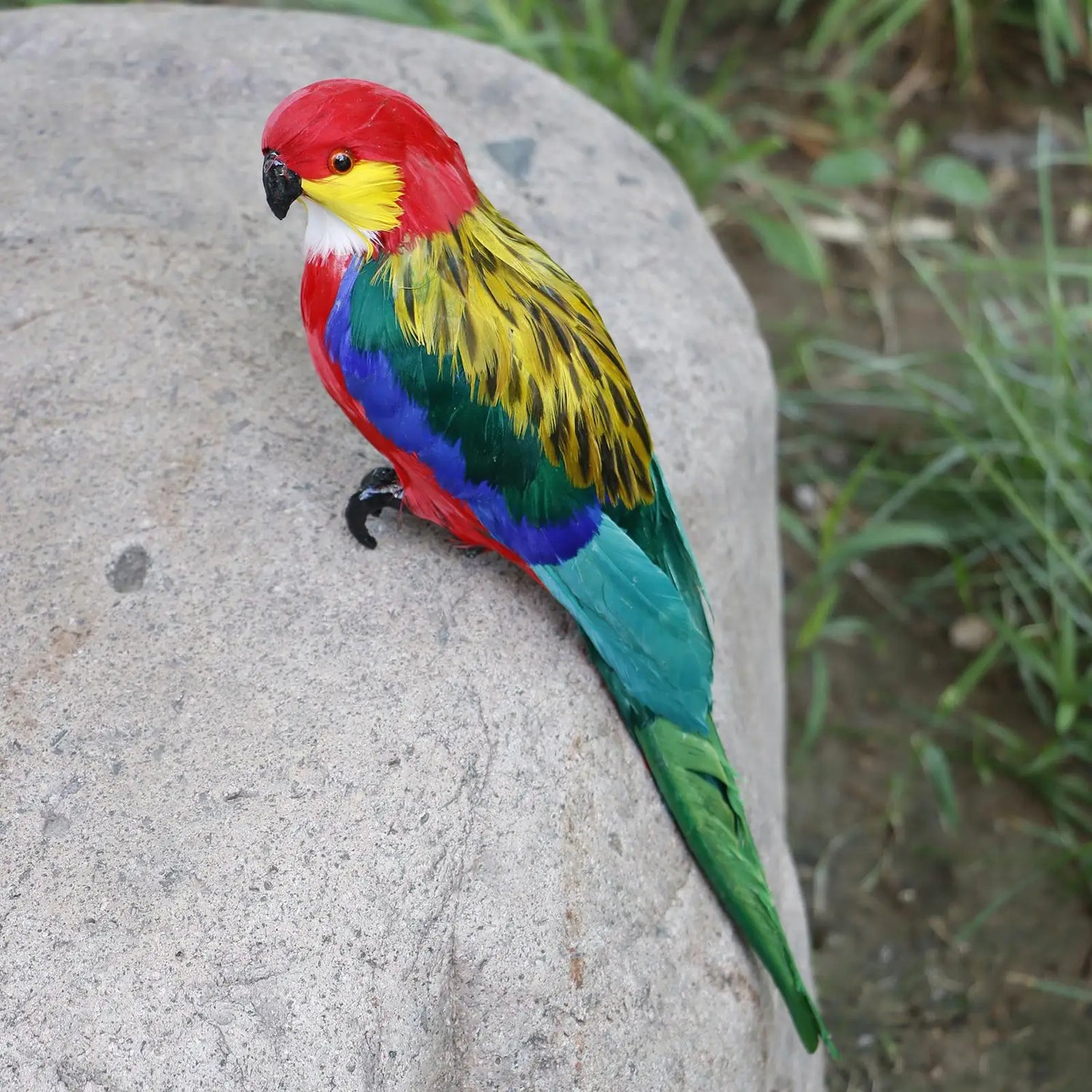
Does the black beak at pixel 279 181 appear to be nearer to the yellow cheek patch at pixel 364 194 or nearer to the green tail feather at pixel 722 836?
the yellow cheek patch at pixel 364 194

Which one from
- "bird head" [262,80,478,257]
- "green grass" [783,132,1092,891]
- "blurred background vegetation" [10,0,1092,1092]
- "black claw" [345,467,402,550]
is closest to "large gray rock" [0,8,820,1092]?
"black claw" [345,467,402,550]

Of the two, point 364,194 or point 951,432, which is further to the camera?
point 951,432

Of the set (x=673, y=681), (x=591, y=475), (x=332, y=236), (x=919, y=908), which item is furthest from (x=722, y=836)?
(x=919, y=908)

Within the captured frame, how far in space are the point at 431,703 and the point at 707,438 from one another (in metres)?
0.61

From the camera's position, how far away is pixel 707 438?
172cm

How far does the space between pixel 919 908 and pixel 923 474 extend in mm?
849

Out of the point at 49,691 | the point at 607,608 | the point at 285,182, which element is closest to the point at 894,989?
the point at 607,608

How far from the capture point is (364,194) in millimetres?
1211

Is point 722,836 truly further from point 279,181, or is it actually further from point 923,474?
point 923,474

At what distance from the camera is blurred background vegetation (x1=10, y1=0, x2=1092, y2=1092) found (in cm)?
224

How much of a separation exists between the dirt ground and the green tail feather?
2.49 ft

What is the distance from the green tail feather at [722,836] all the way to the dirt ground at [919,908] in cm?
76

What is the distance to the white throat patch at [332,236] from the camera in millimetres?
1242

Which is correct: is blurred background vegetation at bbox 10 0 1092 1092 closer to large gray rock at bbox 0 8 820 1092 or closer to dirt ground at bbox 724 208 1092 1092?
dirt ground at bbox 724 208 1092 1092
